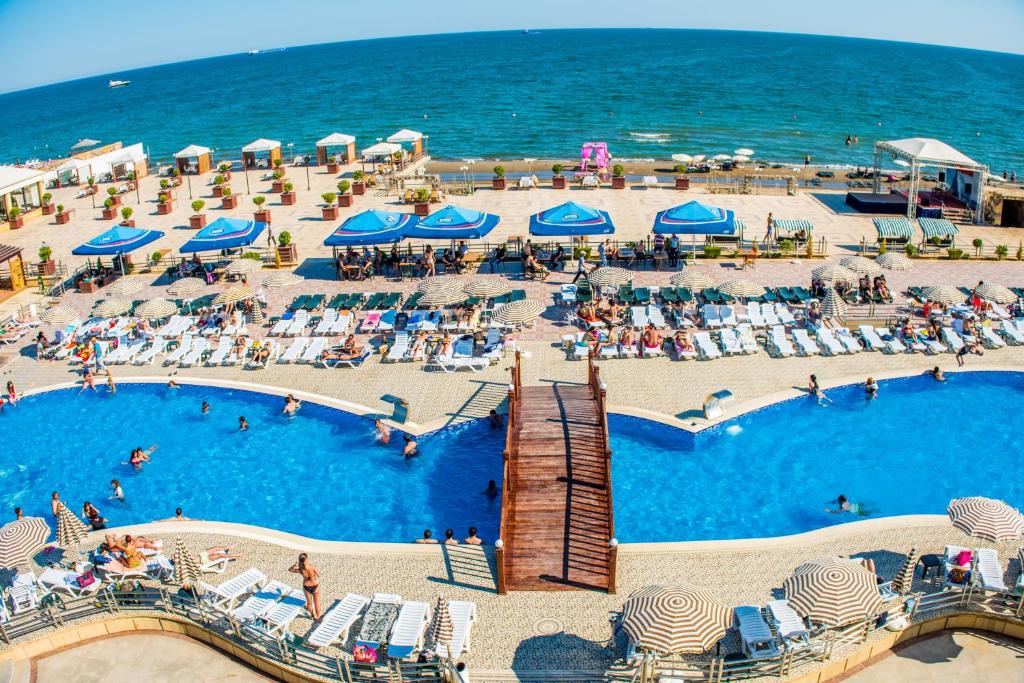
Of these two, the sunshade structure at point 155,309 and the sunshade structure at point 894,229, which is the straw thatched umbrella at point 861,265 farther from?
the sunshade structure at point 155,309

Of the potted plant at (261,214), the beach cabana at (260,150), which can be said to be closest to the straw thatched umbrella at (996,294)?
the potted plant at (261,214)

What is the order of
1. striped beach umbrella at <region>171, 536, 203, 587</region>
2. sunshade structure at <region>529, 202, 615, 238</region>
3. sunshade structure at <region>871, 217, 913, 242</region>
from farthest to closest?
1. sunshade structure at <region>871, 217, 913, 242</region>
2. sunshade structure at <region>529, 202, 615, 238</region>
3. striped beach umbrella at <region>171, 536, 203, 587</region>

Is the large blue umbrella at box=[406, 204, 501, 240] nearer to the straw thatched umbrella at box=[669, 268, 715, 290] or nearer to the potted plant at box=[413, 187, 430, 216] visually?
the straw thatched umbrella at box=[669, 268, 715, 290]

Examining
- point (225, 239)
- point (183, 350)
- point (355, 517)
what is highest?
point (225, 239)

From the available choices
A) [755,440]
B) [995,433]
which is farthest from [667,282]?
[995,433]

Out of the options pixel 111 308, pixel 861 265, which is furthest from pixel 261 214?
pixel 861 265

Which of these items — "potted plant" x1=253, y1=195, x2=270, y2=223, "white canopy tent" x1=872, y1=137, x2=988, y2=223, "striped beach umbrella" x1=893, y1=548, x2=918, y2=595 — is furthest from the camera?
"potted plant" x1=253, y1=195, x2=270, y2=223

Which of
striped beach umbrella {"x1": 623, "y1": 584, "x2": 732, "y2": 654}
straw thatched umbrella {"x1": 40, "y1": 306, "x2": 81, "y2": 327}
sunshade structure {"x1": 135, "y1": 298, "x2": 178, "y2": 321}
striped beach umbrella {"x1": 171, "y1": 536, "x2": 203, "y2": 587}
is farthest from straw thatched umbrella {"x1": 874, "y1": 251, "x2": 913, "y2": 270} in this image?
straw thatched umbrella {"x1": 40, "y1": 306, "x2": 81, "y2": 327}

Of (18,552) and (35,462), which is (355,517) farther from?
(35,462)
